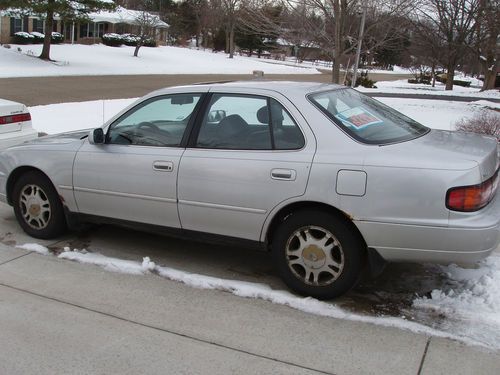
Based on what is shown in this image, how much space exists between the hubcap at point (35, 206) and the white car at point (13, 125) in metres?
1.98

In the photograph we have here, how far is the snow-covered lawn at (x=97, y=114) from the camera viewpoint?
39.5 ft

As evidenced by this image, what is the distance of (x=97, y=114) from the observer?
1376 cm

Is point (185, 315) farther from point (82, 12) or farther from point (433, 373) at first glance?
point (82, 12)

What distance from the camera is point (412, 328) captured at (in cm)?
355

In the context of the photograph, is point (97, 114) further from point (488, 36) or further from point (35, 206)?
point (488, 36)

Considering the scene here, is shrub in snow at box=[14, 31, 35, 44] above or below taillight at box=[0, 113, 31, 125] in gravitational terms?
above

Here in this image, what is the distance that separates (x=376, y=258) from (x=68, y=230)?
10.3 feet

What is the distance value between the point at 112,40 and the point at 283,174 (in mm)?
52363

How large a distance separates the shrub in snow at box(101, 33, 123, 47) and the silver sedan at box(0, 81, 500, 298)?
1992 inches

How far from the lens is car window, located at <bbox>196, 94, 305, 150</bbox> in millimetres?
3983

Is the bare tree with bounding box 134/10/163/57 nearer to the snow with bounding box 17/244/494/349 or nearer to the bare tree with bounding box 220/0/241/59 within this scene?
the bare tree with bounding box 220/0/241/59

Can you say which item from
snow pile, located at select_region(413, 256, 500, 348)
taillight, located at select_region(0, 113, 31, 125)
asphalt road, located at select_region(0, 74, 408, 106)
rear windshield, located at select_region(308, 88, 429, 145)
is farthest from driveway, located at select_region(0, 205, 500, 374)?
asphalt road, located at select_region(0, 74, 408, 106)

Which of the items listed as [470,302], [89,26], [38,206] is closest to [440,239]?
[470,302]

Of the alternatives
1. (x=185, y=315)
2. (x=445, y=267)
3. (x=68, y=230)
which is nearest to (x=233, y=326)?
(x=185, y=315)
